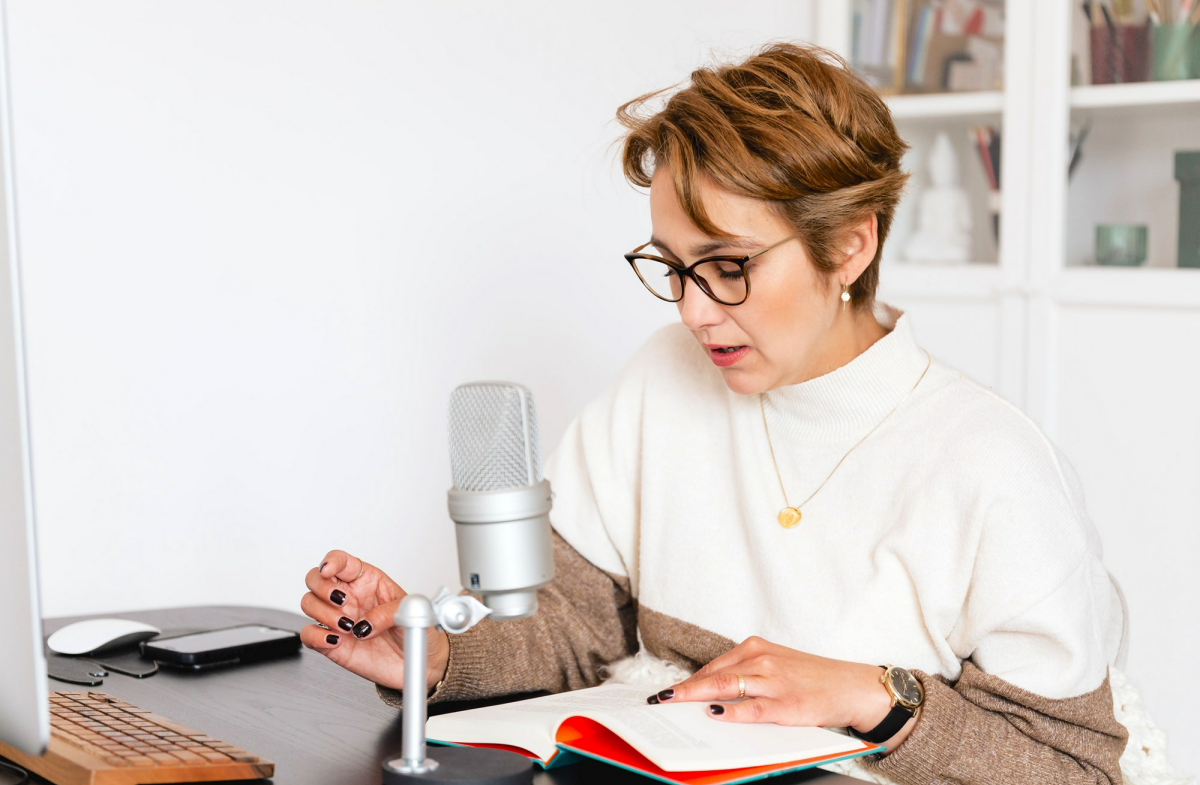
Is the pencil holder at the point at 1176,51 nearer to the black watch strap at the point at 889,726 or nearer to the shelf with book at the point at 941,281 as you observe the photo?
the shelf with book at the point at 941,281

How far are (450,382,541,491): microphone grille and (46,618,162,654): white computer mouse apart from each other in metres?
0.63

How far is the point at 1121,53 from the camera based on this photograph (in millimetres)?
2598

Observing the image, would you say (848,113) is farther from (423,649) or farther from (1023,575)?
(423,649)

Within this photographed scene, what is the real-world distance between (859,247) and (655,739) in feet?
2.38

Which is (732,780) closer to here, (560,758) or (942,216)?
(560,758)

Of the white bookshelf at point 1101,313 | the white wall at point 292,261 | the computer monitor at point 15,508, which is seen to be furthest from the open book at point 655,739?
the white bookshelf at point 1101,313

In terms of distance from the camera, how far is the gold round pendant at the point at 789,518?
143 cm

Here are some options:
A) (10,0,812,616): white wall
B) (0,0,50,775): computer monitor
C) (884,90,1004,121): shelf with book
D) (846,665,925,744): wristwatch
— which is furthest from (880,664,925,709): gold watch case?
(884,90,1004,121): shelf with book

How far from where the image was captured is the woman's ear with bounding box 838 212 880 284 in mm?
1436

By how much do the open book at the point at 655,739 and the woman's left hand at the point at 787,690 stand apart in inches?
0.5

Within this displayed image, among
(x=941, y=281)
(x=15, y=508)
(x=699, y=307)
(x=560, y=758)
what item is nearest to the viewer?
(x=15, y=508)

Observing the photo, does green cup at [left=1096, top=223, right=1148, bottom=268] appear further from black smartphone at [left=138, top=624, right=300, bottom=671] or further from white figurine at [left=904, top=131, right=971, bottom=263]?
black smartphone at [left=138, top=624, right=300, bottom=671]

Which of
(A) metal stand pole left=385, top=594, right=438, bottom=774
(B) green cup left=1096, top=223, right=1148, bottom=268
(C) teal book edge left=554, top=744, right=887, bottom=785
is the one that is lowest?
(C) teal book edge left=554, top=744, right=887, bottom=785

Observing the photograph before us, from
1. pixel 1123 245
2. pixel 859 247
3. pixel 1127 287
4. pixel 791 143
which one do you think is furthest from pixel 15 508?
pixel 1123 245
